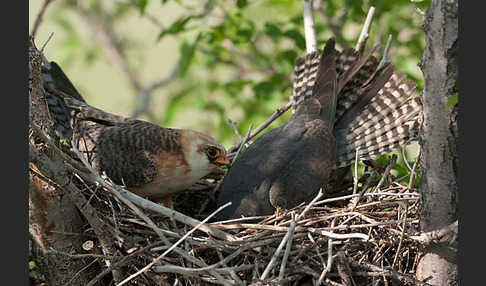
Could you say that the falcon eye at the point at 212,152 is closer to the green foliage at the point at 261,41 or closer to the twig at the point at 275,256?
the green foliage at the point at 261,41

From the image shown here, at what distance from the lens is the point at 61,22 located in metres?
9.38

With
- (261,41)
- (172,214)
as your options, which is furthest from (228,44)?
(172,214)

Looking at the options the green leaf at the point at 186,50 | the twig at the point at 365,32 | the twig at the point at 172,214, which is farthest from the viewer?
the green leaf at the point at 186,50

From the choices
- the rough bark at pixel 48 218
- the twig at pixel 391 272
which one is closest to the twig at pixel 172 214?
the rough bark at pixel 48 218

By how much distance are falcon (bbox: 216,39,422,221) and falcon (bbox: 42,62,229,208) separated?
305 mm

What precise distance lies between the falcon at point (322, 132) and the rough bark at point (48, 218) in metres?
1.23

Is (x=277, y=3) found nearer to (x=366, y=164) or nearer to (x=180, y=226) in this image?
(x=366, y=164)

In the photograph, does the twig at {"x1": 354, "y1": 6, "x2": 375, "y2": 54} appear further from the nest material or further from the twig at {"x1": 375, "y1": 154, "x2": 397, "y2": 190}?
the nest material

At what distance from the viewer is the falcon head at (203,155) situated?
4.78 meters

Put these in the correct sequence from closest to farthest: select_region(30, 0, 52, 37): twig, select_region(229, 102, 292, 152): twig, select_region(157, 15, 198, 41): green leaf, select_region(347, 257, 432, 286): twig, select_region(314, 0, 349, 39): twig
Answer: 1. select_region(347, 257, 432, 286): twig
2. select_region(30, 0, 52, 37): twig
3. select_region(229, 102, 292, 152): twig
4. select_region(157, 15, 198, 41): green leaf
5. select_region(314, 0, 349, 39): twig

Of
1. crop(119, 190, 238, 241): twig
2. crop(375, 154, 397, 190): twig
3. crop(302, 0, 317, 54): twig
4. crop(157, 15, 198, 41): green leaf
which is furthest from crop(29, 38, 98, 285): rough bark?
crop(302, 0, 317, 54): twig

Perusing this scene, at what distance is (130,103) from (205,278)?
28.9 feet

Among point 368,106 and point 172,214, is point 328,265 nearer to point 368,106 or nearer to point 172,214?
point 172,214

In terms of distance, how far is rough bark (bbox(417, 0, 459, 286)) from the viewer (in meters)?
2.84
